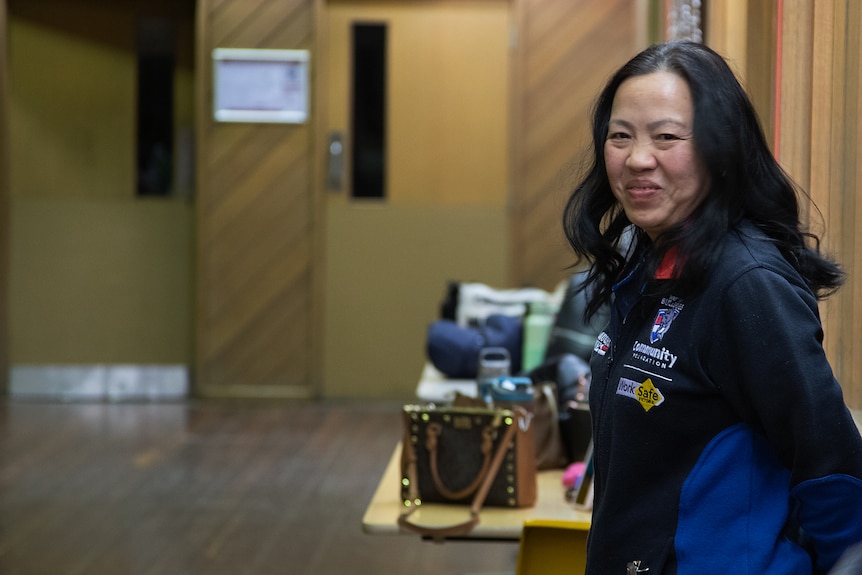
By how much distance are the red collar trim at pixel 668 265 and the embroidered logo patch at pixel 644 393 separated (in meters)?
0.13

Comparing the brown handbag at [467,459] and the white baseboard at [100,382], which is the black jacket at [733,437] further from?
the white baseboard at [100,382]

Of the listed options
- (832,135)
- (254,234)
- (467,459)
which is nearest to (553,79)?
(254,234)

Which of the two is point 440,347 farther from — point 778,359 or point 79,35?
point 79,35

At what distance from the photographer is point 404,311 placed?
7.29 metres

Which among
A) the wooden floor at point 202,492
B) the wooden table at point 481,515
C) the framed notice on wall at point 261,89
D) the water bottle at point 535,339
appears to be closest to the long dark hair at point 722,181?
the wooden table at point 481,515

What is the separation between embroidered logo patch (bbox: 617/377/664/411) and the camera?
1396mm


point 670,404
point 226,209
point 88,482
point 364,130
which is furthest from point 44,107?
point 670,404

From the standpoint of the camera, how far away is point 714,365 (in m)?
1.35

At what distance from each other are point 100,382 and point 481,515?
5.33m

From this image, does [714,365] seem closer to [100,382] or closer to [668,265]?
[668,265]

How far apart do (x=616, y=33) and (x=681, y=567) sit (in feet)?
20.0

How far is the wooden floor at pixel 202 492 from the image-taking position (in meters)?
4.14

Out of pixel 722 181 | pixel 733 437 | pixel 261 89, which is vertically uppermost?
pixel 261 89

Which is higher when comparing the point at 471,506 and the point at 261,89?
the point at 261,89
